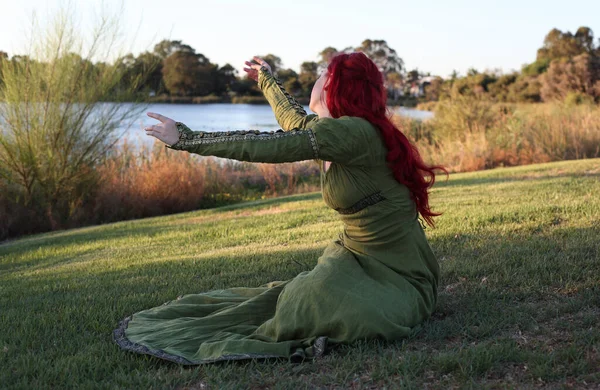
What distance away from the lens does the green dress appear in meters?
3.20

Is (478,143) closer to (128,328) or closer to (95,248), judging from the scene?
(95,248)

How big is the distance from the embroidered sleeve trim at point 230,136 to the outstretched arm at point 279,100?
867 mm

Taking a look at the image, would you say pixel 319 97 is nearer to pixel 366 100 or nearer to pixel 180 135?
pixel 366 100

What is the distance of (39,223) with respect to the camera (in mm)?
12820

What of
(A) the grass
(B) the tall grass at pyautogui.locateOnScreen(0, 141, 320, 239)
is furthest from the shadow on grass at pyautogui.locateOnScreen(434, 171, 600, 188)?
(B) the tall grass at pyautogui.locateOnScreen(0, 141, 320, 239)

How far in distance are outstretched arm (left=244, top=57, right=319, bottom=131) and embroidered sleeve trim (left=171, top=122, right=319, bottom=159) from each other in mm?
867

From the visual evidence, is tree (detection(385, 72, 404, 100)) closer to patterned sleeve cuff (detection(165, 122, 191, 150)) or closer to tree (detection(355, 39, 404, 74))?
tree (detection(355, 39, 404, 74))

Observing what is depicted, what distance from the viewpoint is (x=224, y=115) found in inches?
1179

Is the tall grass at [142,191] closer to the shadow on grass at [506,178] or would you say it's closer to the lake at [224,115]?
the shadow on grass at [506,178]

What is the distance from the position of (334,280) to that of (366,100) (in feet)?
3.22

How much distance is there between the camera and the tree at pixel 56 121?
12.5m

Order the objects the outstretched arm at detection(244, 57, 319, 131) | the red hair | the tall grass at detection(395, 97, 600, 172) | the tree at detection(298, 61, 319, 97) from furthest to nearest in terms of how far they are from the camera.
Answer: the tree at detection(298, 61, 319, 97)
the tall grass at detection(395, 97, 600, 172)
the outstretched arm at detection(244, 57, 319, 131)
the red hair

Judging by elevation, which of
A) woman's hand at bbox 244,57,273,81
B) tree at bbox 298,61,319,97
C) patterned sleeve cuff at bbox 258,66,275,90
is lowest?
patterned sleeve cuff at bbox 258,66,275,90

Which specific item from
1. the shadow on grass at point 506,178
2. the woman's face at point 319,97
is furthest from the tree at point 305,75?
the woman's face at point 319,97
